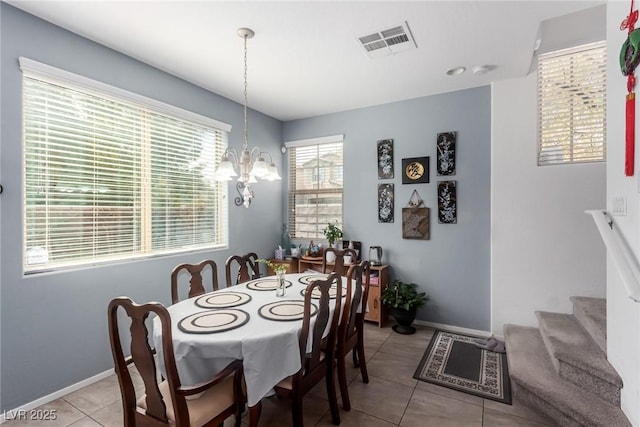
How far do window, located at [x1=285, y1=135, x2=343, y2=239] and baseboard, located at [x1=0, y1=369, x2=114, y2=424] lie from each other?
9.21ft

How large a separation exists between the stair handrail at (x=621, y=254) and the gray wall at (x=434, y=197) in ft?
4.93

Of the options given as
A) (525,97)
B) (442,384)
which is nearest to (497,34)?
(525,97)

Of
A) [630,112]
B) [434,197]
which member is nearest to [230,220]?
[434,197]

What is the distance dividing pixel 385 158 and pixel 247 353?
3.00 m

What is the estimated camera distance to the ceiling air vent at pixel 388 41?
2275 millimetres

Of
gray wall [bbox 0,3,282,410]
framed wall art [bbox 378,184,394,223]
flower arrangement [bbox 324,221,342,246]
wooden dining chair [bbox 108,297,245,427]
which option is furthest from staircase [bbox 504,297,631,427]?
gray wall [bbox 0,3,282,410]

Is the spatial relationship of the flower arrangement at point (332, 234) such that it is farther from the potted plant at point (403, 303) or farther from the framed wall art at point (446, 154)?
the framed wall art at point (446, 154)

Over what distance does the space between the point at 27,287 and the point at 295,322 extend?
6.39 ft

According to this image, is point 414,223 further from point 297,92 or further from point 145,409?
point 145,409

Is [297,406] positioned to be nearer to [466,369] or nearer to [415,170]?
[466,369]

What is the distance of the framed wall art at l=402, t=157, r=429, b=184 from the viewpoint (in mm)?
3578

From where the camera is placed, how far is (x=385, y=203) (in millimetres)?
3826

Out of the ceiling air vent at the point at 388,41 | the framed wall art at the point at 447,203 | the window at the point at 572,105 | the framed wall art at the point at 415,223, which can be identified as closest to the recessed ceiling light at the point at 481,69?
the window at the point at 572,105

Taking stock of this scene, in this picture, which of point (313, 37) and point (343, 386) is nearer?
point (343, 386)
